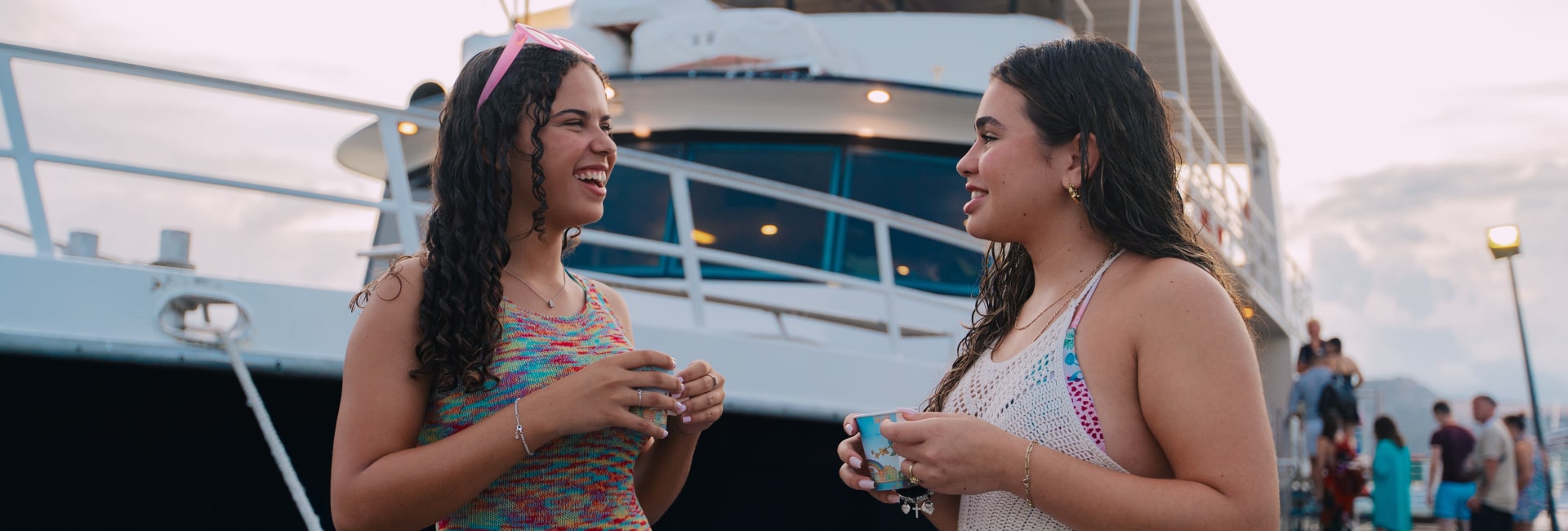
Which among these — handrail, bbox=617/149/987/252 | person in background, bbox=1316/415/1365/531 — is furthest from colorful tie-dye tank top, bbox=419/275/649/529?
person in background, bbox=1316/415/1365/531

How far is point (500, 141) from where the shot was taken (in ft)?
5.49

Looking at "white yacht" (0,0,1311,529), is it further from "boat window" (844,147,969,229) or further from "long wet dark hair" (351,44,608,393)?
"long wet dark hair" (351,44,608,393)

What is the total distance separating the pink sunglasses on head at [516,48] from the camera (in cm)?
170

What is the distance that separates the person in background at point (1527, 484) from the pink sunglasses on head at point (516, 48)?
877cm

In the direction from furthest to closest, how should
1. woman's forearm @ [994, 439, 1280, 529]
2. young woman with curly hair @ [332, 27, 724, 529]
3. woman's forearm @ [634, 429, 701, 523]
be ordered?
woman's forearm @ [634, 429, 701, 523] → young woman with curly hair @ [332, 27, 724, 529] → woman's forearm @ [994, 439, 1280, 529]

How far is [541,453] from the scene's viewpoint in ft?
5.22

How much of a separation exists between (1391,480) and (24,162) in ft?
28.6

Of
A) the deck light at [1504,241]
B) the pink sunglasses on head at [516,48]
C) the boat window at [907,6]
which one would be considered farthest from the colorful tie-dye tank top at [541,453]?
the deck light at [1504,241]

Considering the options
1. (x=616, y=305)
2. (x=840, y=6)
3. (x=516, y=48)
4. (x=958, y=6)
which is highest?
(x=840, y=6)

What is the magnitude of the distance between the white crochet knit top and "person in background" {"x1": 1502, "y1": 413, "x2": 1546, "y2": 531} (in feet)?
27.6

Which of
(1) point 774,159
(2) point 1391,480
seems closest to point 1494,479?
(2) point 1391,480

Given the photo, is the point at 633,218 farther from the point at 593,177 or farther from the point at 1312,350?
the point at 1312,350

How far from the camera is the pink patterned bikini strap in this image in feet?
4.70

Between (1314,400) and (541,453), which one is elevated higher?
(1314,400)
